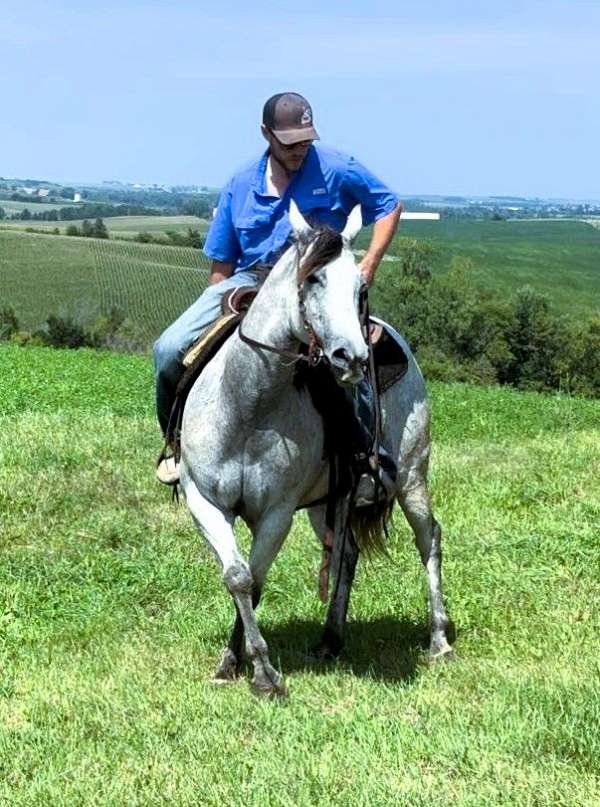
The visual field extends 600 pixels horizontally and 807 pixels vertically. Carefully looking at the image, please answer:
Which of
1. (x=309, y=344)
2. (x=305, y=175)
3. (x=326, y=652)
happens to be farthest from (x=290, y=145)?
(x=326, y=652)

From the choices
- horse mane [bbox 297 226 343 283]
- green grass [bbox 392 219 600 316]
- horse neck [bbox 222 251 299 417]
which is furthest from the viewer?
green grass [bbox 392 219 600 316]

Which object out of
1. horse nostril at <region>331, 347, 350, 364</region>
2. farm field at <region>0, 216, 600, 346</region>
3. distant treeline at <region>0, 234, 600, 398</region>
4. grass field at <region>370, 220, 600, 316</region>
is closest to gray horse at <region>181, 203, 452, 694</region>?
horse nostril at <region>331, 347, 350, 364</region>

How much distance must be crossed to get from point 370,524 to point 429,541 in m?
0.45

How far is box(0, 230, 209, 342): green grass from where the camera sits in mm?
76750

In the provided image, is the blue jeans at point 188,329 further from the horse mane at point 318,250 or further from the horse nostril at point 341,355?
Result: the horse nostril at point 341,355

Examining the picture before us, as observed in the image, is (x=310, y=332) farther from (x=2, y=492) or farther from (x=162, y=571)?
(x=2, y=492)

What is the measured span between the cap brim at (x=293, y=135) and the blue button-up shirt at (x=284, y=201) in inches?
10.4

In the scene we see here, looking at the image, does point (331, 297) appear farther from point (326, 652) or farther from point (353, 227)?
point (326, 652)

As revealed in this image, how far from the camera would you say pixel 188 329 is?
6410 mm

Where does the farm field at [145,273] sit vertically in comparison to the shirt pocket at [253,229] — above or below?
below

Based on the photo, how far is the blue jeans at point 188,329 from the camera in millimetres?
6387

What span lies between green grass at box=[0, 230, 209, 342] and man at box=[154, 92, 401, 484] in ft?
197

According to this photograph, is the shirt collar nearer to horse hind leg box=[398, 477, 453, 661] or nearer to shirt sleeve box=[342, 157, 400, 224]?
shirt sleeve box=[342, 157, 400, 224]

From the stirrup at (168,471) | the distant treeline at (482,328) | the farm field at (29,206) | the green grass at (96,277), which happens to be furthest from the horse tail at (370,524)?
the farm field at (29,206)
